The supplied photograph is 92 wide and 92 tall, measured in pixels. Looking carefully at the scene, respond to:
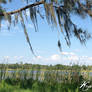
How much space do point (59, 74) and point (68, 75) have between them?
1.02 feet

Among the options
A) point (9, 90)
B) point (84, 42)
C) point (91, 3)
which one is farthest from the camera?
point (84, 42)

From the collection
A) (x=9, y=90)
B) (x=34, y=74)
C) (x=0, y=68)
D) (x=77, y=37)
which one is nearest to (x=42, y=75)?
(x=34, y=74)

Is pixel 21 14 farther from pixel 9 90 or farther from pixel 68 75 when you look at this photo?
pixel 68 75

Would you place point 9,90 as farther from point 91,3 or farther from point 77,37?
point 91,3

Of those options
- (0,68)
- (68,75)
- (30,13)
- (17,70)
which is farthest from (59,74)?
(30,13)

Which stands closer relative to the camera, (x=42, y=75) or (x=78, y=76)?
(x=78, y=76)

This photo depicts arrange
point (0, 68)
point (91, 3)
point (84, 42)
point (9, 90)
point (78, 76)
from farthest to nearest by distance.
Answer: point (0, 68)
point (78, 76)
point (84, 42)
point (91, 3)
point (9, 90)

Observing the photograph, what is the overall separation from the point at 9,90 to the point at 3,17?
1.75 metres

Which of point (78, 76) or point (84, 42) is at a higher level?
point (84, 42)

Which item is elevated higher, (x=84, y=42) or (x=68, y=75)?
(x=84, y=42)

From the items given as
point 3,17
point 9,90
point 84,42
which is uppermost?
point 3,17

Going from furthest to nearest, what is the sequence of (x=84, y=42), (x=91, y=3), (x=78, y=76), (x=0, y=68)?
(x=0, y=68) → (x=78, y=76) → (x=84, y=42) → (x=91, y=3)

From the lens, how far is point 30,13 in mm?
4477

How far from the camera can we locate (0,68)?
6.12 m
